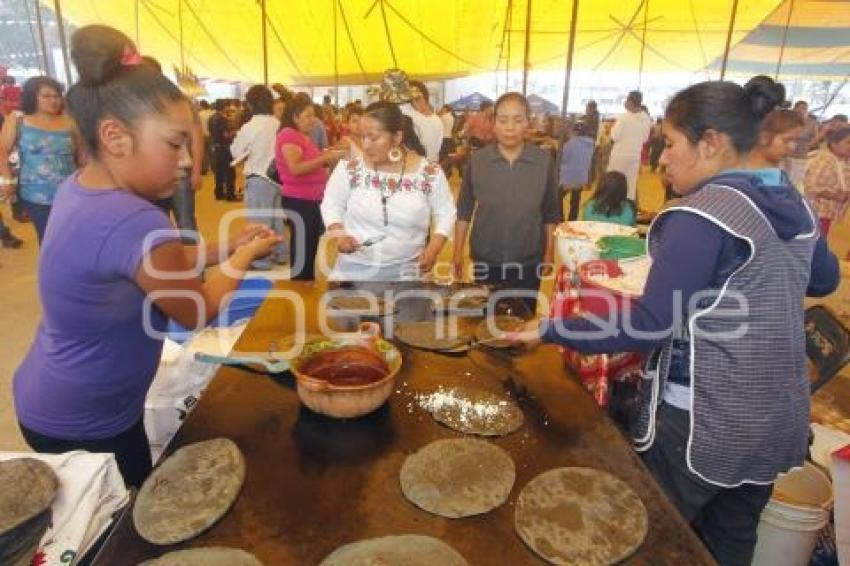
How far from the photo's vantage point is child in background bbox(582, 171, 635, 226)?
3.72m

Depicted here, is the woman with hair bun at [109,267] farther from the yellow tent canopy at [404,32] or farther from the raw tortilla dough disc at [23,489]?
the yellow tent canopy at [404,32]

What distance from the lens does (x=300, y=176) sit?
418 cm

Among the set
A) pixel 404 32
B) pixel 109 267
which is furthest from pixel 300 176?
pixel 404 32

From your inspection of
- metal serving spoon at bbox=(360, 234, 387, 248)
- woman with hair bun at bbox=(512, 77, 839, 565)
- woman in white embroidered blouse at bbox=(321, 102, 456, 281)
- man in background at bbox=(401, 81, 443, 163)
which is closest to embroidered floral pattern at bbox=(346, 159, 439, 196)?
woman in white embroidered blouse at bbox=(321, 102, 456, 281)

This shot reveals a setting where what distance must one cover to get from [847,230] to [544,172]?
699cm

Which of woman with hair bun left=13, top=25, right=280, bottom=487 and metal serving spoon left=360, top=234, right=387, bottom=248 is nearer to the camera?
woman with hair bun left=13, top=25, right=280, bottom=487

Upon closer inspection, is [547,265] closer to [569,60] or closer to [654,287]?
[654,287]

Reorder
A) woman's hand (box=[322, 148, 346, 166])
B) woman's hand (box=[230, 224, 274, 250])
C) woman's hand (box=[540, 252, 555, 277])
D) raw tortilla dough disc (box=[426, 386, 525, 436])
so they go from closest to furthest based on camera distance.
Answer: raw tortilla dough disc (box=[426, 386, 525, 436])
woman's hand (box=[230, 224, 274, 250])
woman's hand (box=[540, 252, 555, 277])
woman's hand (box=[322, 148, 346, 166])

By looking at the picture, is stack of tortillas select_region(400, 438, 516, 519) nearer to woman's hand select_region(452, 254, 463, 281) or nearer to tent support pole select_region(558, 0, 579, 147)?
woman's hand select_region(452, 254, 463, 281)

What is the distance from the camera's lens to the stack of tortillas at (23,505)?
→ 34.8 inches

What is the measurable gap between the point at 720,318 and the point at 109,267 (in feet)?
4.17

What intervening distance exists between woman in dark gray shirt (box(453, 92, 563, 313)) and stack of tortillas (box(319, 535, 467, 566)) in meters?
1.73

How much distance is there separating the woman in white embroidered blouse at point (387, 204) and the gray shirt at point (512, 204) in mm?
303

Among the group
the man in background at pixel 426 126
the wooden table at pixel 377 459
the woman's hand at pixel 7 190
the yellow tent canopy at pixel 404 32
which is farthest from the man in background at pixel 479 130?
the wooden table at pixel 377 459
